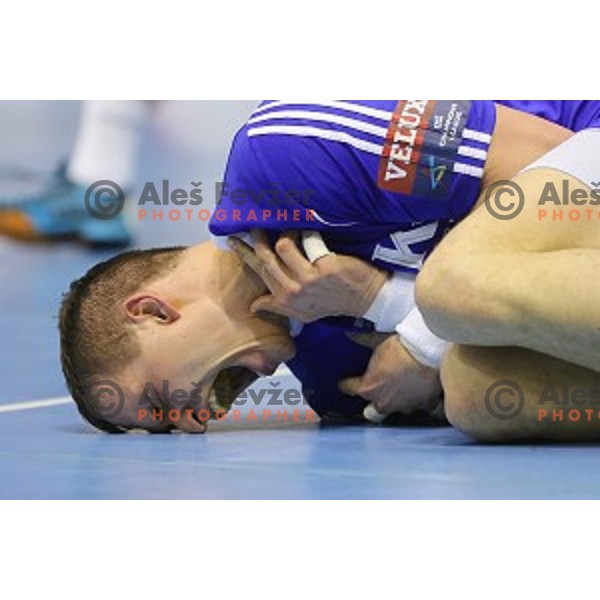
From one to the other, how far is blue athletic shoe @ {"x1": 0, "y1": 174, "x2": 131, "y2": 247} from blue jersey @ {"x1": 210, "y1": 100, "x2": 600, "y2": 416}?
341 centimetres

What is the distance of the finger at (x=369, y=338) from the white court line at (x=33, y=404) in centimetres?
89

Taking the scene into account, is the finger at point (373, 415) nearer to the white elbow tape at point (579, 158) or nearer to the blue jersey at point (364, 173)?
the blue jersey at point (364, 173)

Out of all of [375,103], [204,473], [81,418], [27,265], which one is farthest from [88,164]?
[204,473]

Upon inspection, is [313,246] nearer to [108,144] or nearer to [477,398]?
[477,398]

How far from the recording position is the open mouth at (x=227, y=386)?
321 centimetres

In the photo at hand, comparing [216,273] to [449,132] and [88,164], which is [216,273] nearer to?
[449,132]

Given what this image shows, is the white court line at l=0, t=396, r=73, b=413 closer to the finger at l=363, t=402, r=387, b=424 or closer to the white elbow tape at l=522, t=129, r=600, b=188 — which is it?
the finger at l=363, t=402, r=387, b=424

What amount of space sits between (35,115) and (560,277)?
184 inches

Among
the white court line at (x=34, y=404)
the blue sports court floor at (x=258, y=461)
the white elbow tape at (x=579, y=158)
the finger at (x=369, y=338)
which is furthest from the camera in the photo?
the white court line at (x=34, y=404)

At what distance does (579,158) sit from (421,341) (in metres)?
0.47

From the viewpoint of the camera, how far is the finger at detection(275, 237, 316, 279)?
9.86 feet

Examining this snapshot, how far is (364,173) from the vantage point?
9.72ft

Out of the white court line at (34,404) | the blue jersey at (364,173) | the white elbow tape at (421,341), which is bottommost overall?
the white court line at (34,404)

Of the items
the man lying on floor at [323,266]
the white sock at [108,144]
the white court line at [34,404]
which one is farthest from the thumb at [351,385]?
the white sock at [108,144]
